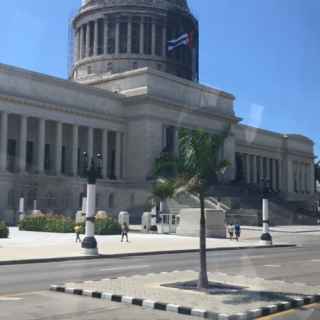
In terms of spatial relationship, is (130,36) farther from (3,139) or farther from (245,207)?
(3,139)

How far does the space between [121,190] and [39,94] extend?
17.5m

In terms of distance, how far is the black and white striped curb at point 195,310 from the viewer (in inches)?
463

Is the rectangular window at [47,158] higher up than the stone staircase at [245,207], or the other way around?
the rectangular window at [47,158]

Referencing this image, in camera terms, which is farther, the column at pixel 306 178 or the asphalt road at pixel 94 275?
the column at pixel 306 178

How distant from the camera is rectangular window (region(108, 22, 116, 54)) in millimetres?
104125

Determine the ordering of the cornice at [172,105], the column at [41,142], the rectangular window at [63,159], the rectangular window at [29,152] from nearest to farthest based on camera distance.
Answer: the column at [41,142] → the rectangular window at [29,152] → the rectangular window at [63,159] → the cornice at [172,105]

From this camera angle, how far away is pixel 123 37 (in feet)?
342

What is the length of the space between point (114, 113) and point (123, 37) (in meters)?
26.3

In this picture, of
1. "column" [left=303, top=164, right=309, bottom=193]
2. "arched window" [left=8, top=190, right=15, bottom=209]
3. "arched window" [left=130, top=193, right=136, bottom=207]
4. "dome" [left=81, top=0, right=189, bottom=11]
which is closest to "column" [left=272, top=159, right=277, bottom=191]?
"column" [left=303, top=164, right=309, bottom=193]

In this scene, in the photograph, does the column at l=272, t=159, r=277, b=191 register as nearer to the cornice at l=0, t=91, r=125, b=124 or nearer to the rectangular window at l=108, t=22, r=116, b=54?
the rectangular window at l=108, t=22, r=116, b=54

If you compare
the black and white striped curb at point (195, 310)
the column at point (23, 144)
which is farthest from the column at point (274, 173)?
the black and white striped curb at point (195, 310)

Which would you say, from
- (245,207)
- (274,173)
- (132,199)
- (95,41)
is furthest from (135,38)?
(245,207)

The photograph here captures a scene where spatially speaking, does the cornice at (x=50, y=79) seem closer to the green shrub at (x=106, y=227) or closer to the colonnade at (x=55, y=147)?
the colonnade at (x=55, y=147)

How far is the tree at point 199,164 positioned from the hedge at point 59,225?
30685 mm
